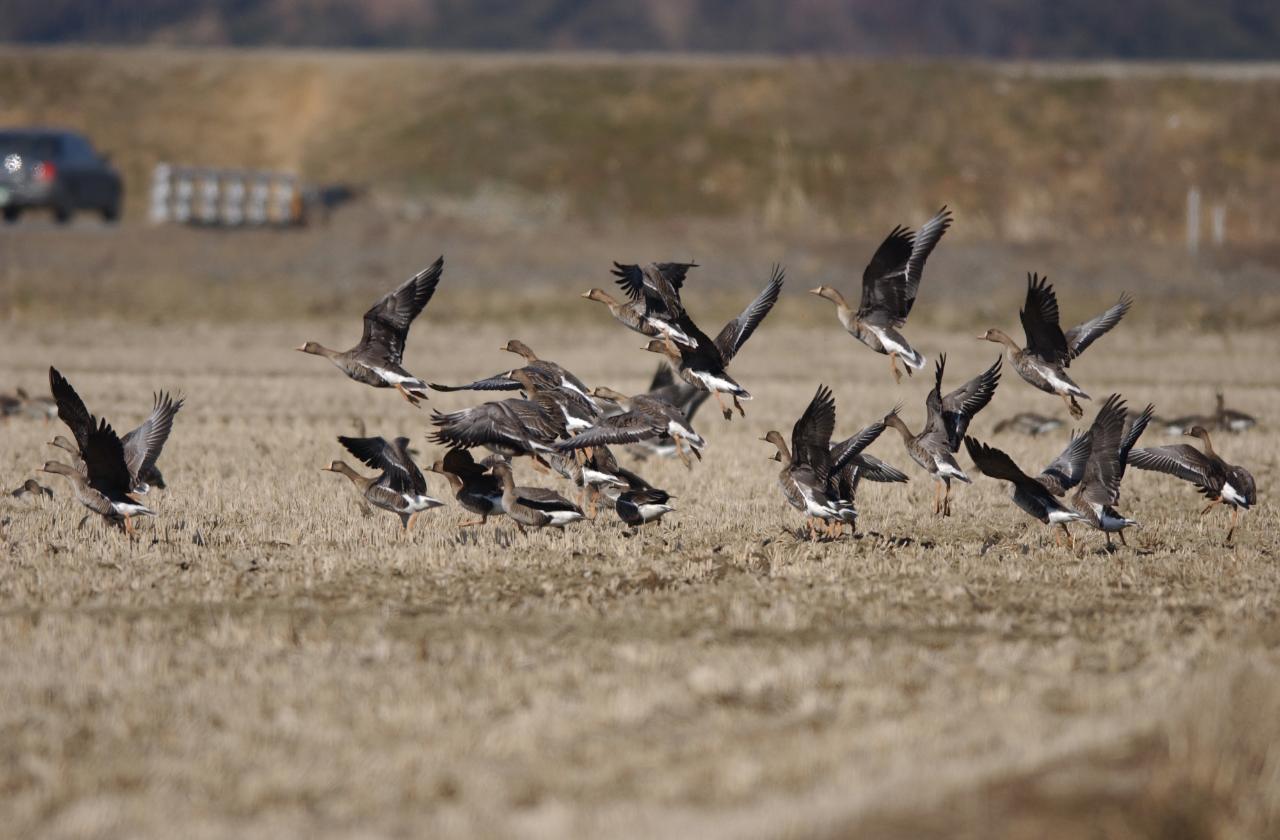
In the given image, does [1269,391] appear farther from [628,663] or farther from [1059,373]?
[628,663]

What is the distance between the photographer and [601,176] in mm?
46875

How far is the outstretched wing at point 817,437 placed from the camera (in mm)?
11977

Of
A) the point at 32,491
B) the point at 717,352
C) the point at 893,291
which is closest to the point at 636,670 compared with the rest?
the point at 717,352

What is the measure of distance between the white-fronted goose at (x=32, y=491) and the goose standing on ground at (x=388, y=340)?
8.49 feet

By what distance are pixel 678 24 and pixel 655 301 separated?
4435 inches

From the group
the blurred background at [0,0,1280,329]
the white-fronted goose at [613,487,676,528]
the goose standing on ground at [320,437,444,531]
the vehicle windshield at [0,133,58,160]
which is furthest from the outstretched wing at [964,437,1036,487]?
the vehicle windshield at [0,133,58,160]

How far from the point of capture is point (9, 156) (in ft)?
125

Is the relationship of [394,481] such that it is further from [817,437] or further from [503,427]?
[817,437]

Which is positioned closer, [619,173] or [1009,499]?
[1009,499]

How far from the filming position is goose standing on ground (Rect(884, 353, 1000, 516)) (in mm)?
12836

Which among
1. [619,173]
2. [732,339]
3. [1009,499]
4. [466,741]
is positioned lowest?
[466,741]

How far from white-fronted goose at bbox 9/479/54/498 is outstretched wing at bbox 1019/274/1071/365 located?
8076mm

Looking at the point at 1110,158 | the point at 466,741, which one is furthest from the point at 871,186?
the point at 466,741

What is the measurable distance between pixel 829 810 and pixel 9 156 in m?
36.2
